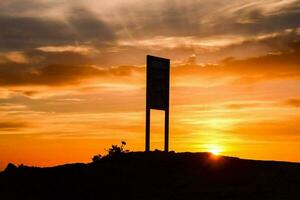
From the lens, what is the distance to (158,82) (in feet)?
81.1

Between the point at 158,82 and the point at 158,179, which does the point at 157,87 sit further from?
the point at 158,179

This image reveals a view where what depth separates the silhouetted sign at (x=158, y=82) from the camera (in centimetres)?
2438

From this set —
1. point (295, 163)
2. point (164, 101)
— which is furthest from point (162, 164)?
point (295, 163)

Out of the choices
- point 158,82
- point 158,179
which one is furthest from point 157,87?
point 158,179

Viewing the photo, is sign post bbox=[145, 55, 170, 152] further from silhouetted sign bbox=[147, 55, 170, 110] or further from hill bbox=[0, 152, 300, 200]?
hill bbox=[0, 152, 300, 200]

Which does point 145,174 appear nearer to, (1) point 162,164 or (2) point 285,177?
(1) point 162,164

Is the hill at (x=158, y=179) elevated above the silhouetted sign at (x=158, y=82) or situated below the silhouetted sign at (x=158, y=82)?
below

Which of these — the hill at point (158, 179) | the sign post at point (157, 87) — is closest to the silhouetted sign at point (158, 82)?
the sign post at point (157, 87)

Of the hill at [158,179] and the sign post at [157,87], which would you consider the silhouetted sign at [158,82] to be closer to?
the sign post at [157,87]

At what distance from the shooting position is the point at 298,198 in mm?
18547

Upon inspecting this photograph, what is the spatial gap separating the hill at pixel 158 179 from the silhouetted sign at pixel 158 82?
282 centimetres

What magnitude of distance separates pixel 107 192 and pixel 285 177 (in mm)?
6713

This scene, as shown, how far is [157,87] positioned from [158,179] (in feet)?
18.6

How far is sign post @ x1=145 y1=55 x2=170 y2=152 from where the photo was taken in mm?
24328
